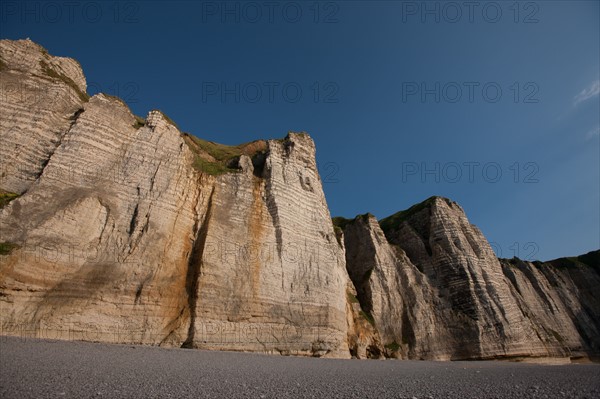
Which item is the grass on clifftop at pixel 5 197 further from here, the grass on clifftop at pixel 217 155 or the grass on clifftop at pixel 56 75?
the grass on clifftop at pixel 217 155

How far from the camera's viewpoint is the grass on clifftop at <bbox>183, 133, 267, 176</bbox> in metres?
22.7

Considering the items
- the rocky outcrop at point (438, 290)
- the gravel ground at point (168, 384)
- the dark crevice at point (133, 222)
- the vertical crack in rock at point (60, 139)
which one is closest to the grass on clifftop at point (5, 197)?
the vertical crack in rock at point (60, 139)

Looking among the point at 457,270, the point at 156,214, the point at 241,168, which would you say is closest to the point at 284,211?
the point at 241,168

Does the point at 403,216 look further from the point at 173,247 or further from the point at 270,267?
the point at 173,247

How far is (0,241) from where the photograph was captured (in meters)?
13.1

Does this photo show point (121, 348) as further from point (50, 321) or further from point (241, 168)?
point (241, 168)

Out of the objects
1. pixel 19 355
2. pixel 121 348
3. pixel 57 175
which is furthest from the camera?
pixel 57 175

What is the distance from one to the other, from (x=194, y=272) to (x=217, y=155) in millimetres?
11244

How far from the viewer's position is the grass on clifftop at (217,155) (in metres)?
22.7

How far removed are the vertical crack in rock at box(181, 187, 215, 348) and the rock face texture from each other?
10 cm

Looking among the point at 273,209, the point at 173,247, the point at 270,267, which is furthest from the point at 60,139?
the point at 270,267

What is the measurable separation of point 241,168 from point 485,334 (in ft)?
86.7

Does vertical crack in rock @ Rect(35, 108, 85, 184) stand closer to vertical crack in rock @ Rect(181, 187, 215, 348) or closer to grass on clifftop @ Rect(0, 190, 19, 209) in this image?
grass on clifftop @ Rect(0, 190, 19, 209)

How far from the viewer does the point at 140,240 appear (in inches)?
657
